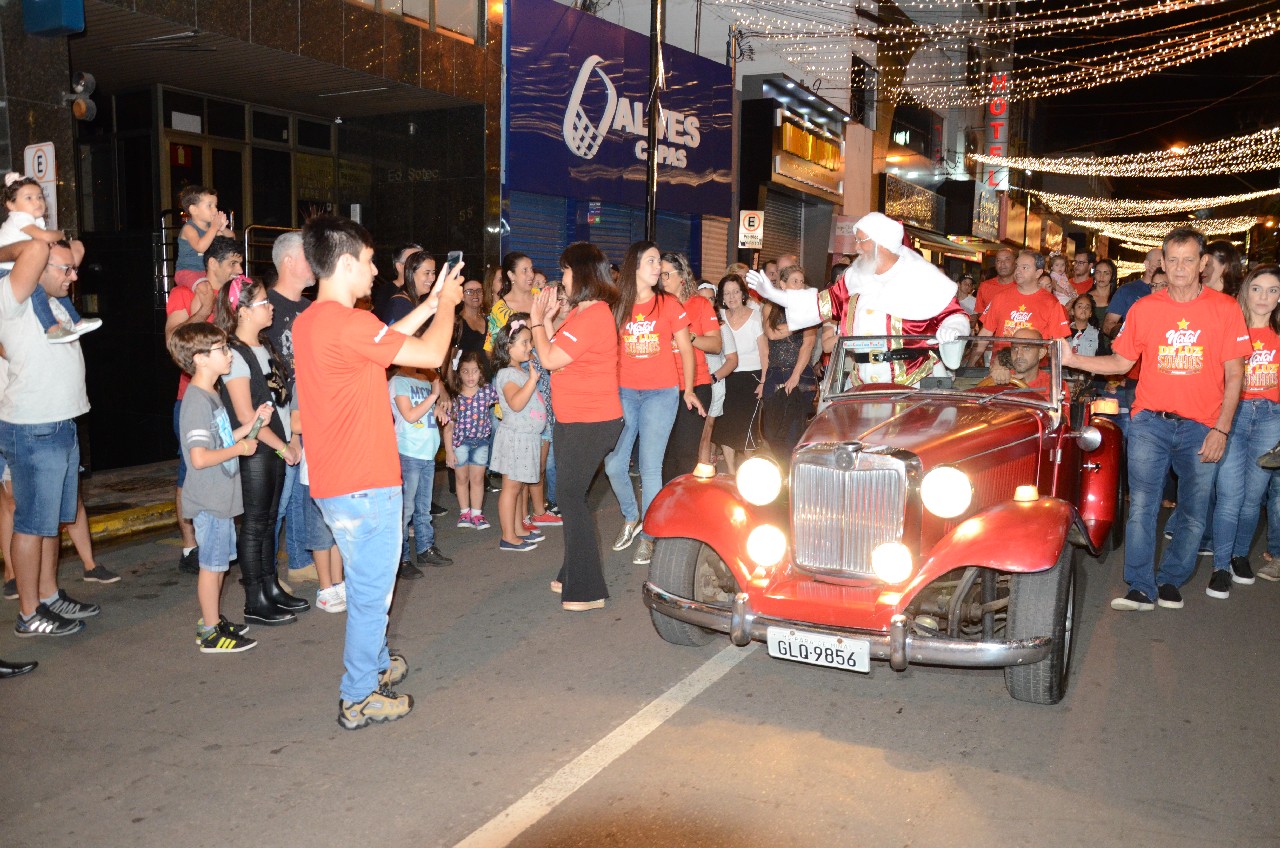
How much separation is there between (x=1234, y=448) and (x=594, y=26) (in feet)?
41.7

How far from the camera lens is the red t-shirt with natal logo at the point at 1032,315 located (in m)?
9.09

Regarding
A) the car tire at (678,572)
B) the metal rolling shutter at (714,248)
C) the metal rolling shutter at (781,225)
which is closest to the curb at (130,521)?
the car tire at (678,572)

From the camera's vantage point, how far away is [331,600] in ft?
19.3

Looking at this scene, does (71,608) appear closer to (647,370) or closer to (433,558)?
(433,558)

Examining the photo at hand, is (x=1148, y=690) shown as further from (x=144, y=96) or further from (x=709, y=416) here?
(x=144, y=96)

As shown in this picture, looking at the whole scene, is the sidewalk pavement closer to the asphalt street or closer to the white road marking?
the asphalt street

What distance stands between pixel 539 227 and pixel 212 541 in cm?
1151

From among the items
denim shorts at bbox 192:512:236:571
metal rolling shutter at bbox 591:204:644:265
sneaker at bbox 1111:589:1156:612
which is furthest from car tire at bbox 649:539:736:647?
metal rolling shutter at bbox 591:204:644:265

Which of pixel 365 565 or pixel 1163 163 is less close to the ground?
pixel 1163 163

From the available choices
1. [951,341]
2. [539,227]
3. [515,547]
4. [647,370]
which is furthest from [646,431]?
[539,227]

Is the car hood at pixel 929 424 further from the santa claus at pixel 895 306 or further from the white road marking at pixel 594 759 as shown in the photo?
the white road marking at pixel 594 759

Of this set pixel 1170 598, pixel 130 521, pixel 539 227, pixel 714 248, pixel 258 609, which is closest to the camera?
pixel 258 609

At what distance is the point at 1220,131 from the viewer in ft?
145

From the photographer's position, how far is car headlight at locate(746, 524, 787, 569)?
4.71 metres
